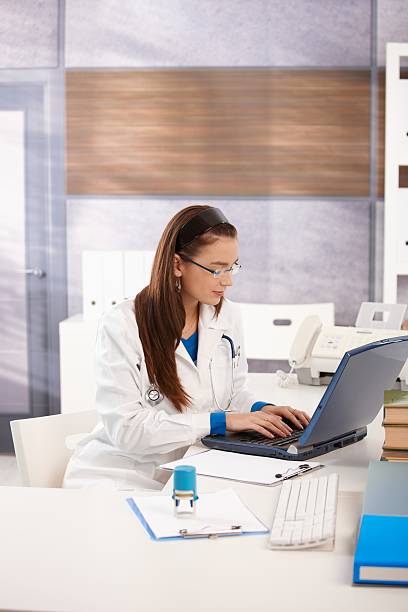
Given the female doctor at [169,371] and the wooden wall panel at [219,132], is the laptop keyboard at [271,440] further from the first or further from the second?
the wooden wall panel at [219,132]

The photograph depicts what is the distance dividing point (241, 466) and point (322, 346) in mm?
1009

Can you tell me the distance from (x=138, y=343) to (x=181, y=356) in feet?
0.46

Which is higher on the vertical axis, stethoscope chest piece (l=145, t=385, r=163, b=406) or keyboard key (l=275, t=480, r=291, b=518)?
stethoscope chest piece (l=145, t=385, r=163, b=406)

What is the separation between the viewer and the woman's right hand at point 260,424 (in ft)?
6.75

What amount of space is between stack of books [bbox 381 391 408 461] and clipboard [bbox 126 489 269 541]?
36cm

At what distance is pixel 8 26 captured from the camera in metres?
4.62

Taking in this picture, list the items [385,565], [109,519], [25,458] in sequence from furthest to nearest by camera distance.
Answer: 1. [25,458]
2. [109,519]
3. [385,565]

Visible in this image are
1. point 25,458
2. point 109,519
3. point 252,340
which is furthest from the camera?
point 252,340

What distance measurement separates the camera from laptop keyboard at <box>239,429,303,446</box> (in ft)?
6.56

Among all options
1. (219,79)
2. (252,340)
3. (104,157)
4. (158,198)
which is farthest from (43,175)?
(252,340)

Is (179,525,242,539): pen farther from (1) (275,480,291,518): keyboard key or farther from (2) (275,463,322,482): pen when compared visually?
(2) (275,463,322,482): pen

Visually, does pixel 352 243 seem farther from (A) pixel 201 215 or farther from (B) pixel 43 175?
(A) pixel 201 215

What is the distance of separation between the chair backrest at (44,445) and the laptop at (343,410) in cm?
40

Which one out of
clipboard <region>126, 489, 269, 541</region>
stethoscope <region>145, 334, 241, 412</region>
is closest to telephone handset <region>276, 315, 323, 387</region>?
stethoscope <region>145, 334, 241, 412</region>
